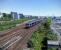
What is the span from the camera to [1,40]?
13.1ft

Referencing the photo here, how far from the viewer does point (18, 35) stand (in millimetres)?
4879

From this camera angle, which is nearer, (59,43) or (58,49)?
(58,49)

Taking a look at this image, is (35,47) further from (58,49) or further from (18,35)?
(18,35)

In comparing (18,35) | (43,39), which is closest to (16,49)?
(43,39)

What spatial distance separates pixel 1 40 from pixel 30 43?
0.98 m

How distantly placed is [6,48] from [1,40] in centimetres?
77

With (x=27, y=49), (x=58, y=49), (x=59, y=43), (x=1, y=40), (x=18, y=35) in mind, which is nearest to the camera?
(x=27, y=49)

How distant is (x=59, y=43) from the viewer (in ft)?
12.1

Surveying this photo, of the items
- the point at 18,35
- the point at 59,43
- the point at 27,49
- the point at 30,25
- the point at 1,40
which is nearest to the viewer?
the point at 27,49

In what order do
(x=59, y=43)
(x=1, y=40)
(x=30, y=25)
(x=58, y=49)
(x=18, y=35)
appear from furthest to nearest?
(x=30, y=25) < (x=18, y=35) < (x=1, y=40) < (x=59, y=43) < (x=58, y=49)

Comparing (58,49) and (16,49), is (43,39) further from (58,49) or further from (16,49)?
(16,49)

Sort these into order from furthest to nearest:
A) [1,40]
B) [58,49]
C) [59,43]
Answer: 1. [1,40]
2. [59,43]
3. [58,49]

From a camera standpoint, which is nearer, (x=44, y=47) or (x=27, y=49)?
(x=27, y=49)

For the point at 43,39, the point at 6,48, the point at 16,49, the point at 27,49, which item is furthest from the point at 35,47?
the point at 43,39
